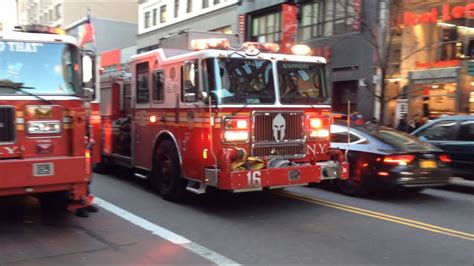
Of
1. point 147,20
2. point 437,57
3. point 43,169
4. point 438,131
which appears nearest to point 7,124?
point 43,169

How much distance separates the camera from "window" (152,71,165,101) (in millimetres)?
9055

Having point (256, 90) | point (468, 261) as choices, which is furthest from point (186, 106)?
point (468, 261)

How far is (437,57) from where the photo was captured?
65.5ft

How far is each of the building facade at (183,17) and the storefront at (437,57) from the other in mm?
13014

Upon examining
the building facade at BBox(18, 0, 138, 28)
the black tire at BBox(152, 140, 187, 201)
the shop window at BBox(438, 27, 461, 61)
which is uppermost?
the building facade at BBox(18, 0, 138, 28)

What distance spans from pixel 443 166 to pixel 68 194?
676cm

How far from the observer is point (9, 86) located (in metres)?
6.34

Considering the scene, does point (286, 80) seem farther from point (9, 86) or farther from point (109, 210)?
point (9, 86)

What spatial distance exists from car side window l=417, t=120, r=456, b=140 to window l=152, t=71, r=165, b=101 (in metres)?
6.14

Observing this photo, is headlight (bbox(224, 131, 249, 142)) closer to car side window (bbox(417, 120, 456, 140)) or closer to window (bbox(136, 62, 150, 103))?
window (bbox(136, 62, 150, 103))

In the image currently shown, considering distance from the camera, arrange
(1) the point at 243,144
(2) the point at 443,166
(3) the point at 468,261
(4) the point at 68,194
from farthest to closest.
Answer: (2) the point at 443,166 → (1) the point at 243,144 → (4) the point at 68,194 → (3) the point at 468,261

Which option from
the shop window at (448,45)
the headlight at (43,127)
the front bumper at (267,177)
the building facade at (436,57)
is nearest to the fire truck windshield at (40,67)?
the headlight at (43,127)

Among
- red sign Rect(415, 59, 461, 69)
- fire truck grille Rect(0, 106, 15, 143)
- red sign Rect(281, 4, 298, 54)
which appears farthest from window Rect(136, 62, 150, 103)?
red sign Rect(281, 4, 298, 54)

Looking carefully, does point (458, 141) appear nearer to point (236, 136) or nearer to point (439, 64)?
point (236, 136)
